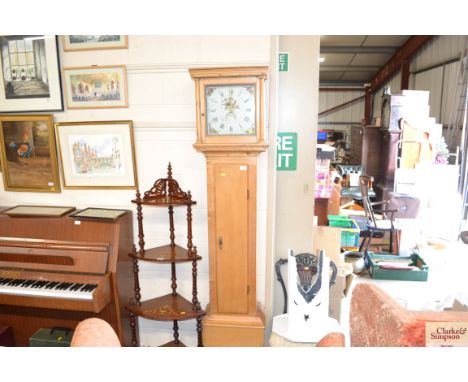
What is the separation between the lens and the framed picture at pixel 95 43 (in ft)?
8.36

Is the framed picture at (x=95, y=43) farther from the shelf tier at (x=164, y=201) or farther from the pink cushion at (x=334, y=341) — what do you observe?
the pink cushion at (x=334, y=341)

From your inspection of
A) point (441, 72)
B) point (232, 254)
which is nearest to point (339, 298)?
point (232, 254)

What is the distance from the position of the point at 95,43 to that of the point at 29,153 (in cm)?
102

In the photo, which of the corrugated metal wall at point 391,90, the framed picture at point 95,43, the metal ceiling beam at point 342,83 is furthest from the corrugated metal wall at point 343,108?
the framed picture at point 95,43

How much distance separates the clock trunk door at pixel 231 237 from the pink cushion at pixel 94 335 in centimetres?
191

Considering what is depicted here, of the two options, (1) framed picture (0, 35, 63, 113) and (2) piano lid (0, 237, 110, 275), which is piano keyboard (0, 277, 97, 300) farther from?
(1) framed picture (0, 35, 63, 113)

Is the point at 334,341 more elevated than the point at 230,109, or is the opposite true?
the point at 230,109

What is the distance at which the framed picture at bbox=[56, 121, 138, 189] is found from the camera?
271 centimetres

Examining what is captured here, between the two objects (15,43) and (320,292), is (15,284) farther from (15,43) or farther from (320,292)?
(320,292)

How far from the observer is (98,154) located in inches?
109

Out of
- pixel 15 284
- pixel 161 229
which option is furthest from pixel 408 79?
pixel 15 284

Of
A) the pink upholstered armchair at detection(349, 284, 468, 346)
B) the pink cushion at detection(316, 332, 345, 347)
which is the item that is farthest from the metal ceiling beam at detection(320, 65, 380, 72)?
the pink cushion at detection(316, 332, 345, 347)

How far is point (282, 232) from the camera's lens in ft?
9.89

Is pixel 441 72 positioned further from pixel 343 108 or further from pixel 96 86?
pixel 96 86
